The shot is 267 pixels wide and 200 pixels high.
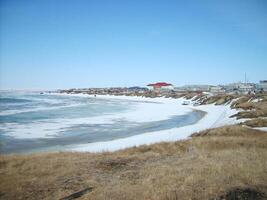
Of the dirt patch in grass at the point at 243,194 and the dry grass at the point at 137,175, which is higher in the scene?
the dirt patch in grass at the point at 243,194

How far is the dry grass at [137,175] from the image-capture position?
28.7 feet

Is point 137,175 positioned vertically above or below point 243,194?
below

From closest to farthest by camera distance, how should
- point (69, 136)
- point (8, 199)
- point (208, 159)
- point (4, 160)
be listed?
point (8, 199) → point (208, 159) → point (4, 160) → point (69, 136)

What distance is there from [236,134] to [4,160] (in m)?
15.7

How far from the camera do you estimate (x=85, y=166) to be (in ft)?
41.3

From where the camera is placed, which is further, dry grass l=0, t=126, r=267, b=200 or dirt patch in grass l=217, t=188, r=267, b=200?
dry grass l=0, t=126, r=267, b=200

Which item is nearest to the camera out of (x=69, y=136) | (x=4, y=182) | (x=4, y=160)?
(x=4, y=182)

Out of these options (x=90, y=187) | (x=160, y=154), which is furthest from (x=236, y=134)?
(x=90, y=187)

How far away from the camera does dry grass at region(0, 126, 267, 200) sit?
874cm

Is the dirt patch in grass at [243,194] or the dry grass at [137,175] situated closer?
the dirt patch in grass at [243,194]

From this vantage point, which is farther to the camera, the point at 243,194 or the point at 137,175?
A: the point at 137,175

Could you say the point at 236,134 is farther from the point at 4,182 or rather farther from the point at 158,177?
the point at 4,182

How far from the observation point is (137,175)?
35.4 feet

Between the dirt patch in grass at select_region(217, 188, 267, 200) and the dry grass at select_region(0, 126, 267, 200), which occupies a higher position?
the dirt patch in grass at select_region(217, 188, 267, 200)
